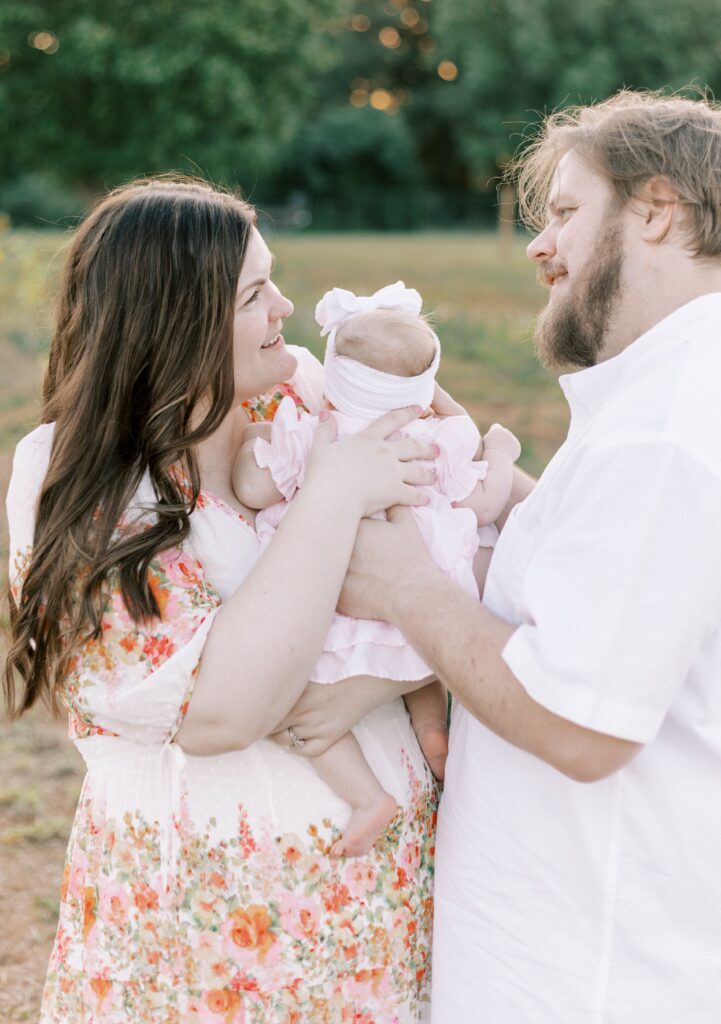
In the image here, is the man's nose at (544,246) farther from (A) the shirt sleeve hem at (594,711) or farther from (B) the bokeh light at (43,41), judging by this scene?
(B) the bokeh light at (43,41)

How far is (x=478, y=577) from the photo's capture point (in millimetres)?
2273

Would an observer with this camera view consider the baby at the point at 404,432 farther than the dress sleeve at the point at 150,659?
Yes

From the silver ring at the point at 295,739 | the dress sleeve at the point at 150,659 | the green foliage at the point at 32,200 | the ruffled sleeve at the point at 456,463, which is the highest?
the ruffled sleeve at the point at 456,463

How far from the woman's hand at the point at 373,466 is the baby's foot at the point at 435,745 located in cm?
47

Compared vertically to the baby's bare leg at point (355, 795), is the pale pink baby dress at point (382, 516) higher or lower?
higher

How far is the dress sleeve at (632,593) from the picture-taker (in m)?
1.50

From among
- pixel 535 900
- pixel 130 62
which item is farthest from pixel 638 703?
pixel 130 62

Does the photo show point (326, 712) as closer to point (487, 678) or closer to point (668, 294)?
point (487, 678)

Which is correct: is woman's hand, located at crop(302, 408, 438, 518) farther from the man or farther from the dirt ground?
the dirt ground

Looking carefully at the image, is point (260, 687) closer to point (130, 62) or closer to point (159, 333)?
point (159, 333)

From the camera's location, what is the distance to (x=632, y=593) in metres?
1.50

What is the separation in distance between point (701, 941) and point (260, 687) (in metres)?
0.85

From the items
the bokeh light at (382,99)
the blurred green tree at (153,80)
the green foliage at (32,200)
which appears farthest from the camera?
the bokeh light at (382,99)

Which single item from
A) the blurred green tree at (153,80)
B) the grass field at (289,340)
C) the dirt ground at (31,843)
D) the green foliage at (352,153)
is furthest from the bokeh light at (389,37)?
the dirt ground at (31,843)
